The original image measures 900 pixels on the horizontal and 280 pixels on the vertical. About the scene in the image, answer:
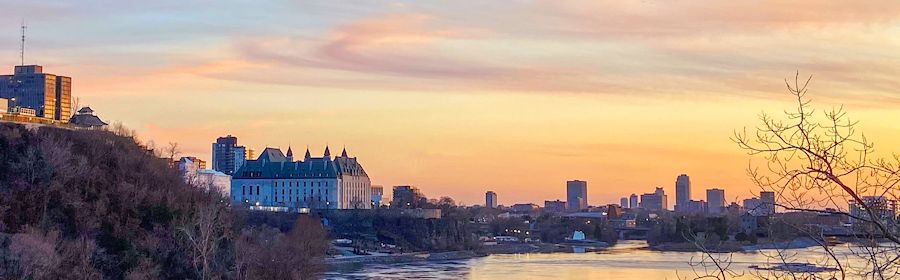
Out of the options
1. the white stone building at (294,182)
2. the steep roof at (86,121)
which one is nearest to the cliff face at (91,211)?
the steep roof at (86,121)

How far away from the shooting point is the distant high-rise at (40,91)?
52938 millimetres

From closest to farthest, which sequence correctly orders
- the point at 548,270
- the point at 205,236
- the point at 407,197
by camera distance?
the point at 205,236 < the point at 548,270 < the point at 407,197

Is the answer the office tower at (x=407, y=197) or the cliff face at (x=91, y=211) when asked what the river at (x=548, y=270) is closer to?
the cliff face at (x=91, y=211)

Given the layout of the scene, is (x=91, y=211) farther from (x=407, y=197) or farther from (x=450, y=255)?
(x=407, y=197)

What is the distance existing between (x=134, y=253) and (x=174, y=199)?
13.2ft

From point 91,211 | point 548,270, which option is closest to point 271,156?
point 548,270

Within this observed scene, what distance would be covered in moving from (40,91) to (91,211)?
Answer: 29.9 m

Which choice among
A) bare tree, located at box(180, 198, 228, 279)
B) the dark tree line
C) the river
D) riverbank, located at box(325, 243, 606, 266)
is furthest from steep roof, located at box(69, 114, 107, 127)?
riverbank, located at box(325, 243, 606, 266)

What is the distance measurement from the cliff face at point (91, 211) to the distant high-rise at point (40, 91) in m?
21.8

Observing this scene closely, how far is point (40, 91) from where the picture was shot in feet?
180

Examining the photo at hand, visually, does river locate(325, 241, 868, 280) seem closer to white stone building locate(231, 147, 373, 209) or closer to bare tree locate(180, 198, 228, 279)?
bare tree locate(180, 198, 228, 279)

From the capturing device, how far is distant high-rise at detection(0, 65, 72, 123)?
174 ft

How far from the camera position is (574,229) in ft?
308

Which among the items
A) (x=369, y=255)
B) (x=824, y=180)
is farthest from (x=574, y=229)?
(x=824, y=180)
